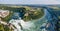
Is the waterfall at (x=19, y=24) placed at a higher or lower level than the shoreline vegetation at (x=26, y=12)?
lower

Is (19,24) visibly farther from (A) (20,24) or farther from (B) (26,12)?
(B) (26,12)

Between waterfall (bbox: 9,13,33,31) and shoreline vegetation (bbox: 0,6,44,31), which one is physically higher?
shoreline vegetation (bbox: 0,6,44,31)

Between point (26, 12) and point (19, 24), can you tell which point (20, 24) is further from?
point (26, 12)

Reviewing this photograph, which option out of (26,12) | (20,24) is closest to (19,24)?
(20,24)

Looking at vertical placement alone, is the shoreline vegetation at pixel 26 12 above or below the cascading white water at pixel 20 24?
above

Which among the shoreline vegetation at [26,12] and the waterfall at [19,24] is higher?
the shoreline vegetation at [26,12]

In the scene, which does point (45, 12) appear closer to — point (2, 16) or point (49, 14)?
point (49, 14)

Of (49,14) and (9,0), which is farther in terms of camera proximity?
(9,0)

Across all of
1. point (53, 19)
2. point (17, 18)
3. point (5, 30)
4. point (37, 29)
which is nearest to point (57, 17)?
point (53, 19)

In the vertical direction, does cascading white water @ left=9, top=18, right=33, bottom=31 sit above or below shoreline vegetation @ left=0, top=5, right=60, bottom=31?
below

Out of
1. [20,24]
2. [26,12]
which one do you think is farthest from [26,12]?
[20,24]

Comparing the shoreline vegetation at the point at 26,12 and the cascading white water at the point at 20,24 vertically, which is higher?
the shoreline vegetation at the point at 26,12
